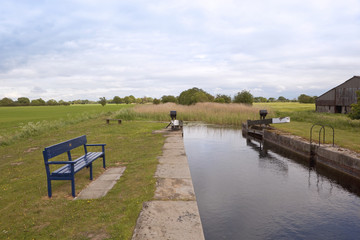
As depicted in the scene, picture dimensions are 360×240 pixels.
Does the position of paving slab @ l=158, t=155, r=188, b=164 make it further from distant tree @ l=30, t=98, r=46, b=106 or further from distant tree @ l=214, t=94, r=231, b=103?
distant tree @ l=30, t=98, r=46, b=106

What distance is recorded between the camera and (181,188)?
5051 mm

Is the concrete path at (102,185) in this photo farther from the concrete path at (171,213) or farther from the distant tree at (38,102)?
the distant tree at (38,102)

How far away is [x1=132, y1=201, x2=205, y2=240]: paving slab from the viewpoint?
3266 mm

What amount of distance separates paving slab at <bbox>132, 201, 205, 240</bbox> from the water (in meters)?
0.94

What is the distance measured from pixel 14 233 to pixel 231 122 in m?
20.9

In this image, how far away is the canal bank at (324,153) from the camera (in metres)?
7.75

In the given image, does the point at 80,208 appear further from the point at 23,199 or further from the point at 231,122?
the point at 231,122

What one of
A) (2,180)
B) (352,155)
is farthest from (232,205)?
(2,180)

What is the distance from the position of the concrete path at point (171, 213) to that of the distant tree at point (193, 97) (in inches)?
1404

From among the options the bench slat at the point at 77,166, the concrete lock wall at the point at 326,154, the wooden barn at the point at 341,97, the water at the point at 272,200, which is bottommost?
the water at the point at 272,200

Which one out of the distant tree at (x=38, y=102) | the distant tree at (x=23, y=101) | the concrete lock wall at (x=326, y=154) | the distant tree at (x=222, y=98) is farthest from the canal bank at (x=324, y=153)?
the distant tree at (x=23, y=101)

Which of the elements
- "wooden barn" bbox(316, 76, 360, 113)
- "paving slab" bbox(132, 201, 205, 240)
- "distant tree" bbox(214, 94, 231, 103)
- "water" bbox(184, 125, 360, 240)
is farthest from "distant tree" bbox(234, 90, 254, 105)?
"paving slab" bbox(132, 201, 205, 240)

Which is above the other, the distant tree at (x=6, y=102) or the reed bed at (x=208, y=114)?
the distant tree at (x=6, y=102)

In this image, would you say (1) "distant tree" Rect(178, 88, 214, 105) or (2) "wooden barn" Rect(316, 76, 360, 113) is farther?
(1) "distant tree" Rect(178, 88, 214, 105)
